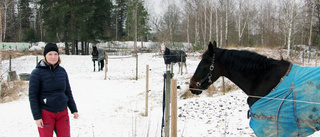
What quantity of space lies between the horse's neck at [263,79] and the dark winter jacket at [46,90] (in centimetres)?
225

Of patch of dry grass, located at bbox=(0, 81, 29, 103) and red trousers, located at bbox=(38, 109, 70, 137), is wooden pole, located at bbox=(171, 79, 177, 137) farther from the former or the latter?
patch of dry grass, located at bbox=(0, 81, 29, 103)

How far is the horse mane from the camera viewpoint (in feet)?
7.38

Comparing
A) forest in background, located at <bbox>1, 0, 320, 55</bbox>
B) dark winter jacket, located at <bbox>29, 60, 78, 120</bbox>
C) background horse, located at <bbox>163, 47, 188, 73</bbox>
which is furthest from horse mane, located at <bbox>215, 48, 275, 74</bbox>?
forest in background, located at <bbox>1, 0, 320, 55</bbox>

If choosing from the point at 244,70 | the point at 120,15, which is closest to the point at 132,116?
the point at 244,70

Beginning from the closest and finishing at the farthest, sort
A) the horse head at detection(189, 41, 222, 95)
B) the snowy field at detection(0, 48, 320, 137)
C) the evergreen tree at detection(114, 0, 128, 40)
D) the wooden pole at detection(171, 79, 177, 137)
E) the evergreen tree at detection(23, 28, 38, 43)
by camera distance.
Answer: the wooden pole at detection(171, 79, 177, 137), the horse head at detection(189, 41, 222, 95), the snowy field at detection(0, 48, 320, 137), the evergreen tree at detection(23, 28, 38, 43), the evergreen tree at detection(114, 0, 128, 40)

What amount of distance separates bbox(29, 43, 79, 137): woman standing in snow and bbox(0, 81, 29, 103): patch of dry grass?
5.36 meters

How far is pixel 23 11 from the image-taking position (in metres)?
40.2

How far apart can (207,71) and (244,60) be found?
51cm

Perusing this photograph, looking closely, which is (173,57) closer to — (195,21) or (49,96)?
(49,96)

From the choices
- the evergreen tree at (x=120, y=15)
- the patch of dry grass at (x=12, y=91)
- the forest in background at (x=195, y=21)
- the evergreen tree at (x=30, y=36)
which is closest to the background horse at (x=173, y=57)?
the patch of dry grass at (x=12, y=91)

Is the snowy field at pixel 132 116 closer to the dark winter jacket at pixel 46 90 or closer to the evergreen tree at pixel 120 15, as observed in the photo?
the dark winter jacket at pixel 46 90

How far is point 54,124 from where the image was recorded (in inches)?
90.5

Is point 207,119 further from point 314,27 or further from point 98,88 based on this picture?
point 314,27

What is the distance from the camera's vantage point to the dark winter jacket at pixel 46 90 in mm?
2135
